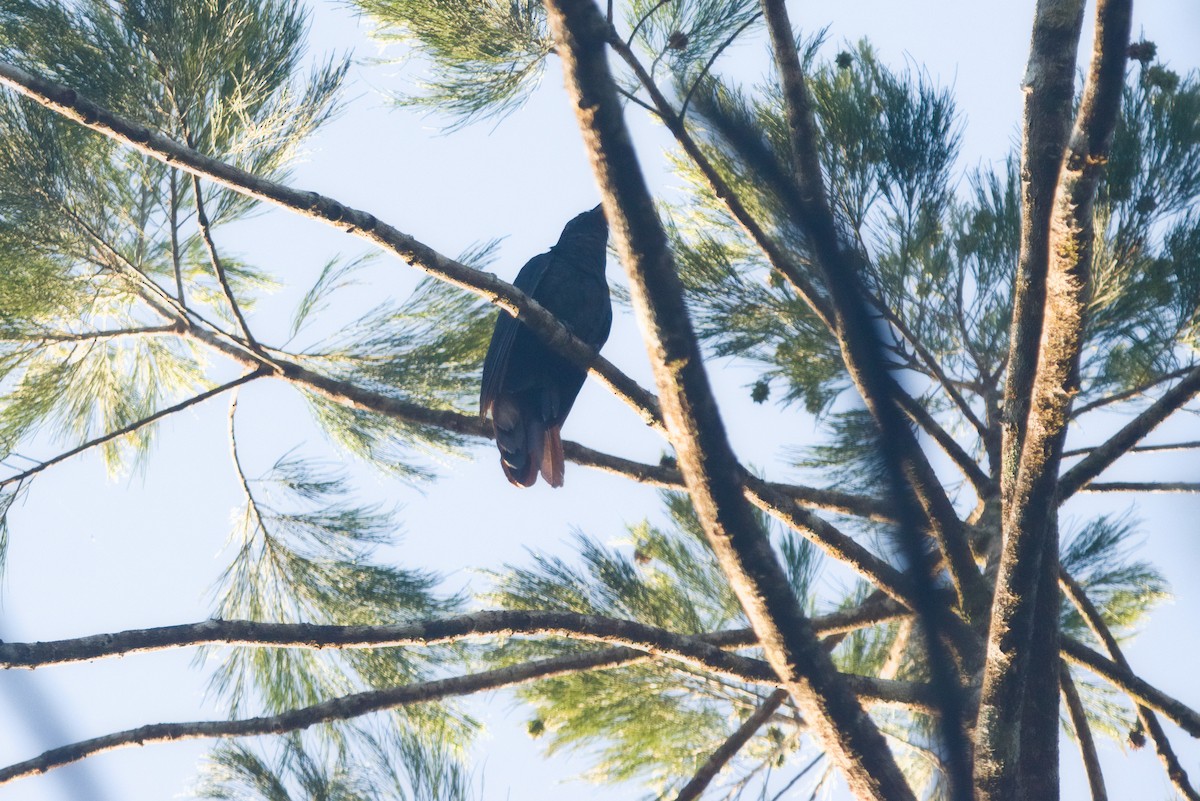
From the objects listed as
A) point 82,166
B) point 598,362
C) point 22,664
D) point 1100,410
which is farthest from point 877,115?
point 22,664

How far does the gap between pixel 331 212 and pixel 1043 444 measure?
3.58 feet

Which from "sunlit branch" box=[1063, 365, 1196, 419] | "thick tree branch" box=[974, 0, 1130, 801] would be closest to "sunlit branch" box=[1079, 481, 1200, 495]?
"sunlit branch" box=[1063, 365, 1196, 419]

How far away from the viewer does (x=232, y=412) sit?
2.45 metres

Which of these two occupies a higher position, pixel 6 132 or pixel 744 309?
pixel 744 309

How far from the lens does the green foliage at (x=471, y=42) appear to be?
2.52 m

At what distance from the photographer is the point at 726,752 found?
2182mm

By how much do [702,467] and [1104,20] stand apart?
711 mm

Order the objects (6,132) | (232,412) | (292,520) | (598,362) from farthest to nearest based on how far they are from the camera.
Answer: (292,520)
(232,412)
(6,132)
(598,362)

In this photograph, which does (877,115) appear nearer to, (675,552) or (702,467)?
(675,552)

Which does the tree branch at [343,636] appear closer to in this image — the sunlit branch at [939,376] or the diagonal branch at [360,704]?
the diagonal branch at [360,704]

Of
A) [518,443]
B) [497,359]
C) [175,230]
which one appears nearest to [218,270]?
[175,230]

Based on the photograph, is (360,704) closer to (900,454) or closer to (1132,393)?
(900,454)

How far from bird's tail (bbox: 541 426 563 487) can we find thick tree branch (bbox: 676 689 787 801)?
721mm

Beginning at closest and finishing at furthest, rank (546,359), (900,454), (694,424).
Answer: (900,454)
(694,424)
(546,359)
